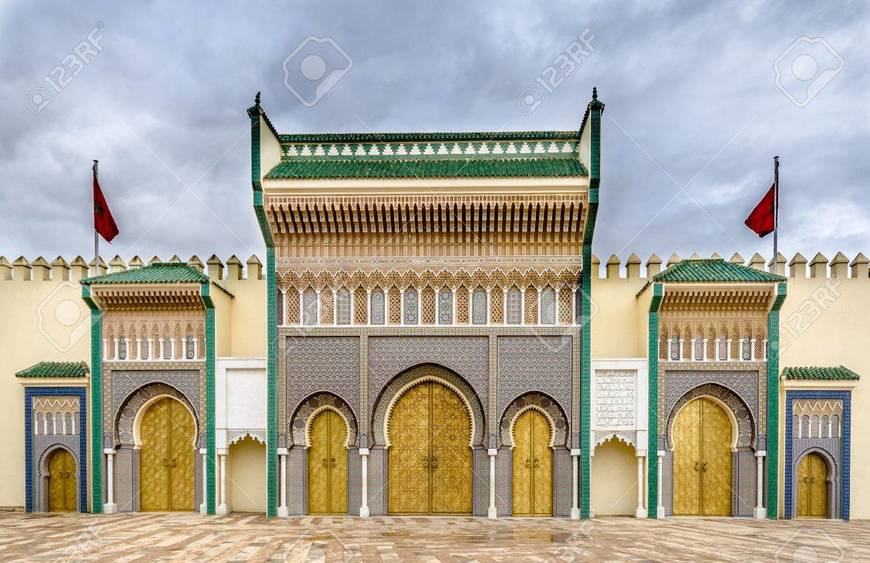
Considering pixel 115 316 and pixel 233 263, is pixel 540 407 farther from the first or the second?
pixel 115 316

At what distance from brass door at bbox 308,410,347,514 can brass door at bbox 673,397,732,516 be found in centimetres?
632

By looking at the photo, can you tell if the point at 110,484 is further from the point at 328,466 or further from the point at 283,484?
the point at 328,466

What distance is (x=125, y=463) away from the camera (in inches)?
397

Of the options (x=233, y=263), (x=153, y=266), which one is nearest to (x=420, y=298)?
(x=233, y=263)

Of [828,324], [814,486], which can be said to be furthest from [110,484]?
[828,324]

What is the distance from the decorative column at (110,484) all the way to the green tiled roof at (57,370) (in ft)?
5.29

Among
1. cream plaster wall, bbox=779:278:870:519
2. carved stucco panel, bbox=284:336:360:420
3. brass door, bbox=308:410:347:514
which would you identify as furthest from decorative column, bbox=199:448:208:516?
cream plaster wall, bbox=779:278:870:519

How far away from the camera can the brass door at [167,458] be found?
10078mm

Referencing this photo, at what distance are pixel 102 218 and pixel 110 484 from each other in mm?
5308

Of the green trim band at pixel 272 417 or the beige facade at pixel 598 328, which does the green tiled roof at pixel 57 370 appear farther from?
the green trim band at pixel 272 417

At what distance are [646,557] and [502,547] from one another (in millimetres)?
1938

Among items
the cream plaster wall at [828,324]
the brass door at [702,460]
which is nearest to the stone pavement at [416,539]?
the brass door at [702,460]

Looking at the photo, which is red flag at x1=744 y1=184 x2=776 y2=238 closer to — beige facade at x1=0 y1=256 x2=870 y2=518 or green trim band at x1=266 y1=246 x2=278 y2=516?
beige facade at x1=0 y1=256 x2=870 y2=518

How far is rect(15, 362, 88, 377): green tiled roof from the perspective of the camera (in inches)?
400
